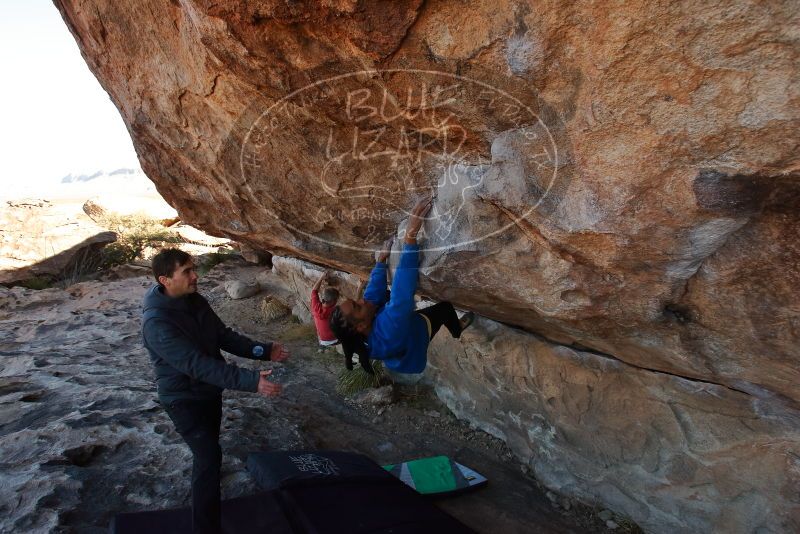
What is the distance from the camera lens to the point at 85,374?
4.16 metres

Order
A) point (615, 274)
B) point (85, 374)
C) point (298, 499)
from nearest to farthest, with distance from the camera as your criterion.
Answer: point (615, 274) → point (298, 499) → point (85, 374)

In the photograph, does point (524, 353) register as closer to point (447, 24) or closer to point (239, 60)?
point (447, 24)

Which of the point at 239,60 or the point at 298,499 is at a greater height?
the point at 239,60

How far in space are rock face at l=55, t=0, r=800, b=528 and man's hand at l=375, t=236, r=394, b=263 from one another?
0.09 meters

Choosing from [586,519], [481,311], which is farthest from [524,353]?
[586,519]

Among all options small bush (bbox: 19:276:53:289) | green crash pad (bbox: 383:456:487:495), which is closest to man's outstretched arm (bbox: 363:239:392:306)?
green crash pad (bbox: 383:456:487:495)

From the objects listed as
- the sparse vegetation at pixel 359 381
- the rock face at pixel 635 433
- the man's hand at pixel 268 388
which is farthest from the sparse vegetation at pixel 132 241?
the man's hand at pixel 268 388

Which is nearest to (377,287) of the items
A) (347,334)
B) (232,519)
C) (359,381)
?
(347,334)

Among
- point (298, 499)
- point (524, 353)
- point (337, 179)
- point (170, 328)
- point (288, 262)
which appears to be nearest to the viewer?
point (170, 328)

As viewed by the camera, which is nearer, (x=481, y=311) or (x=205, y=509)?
(x=205, y=509)

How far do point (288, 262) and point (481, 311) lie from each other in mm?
3446

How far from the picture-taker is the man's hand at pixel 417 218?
2861 mm

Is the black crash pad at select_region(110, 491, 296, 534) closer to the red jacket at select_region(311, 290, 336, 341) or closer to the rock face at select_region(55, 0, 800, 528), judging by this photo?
the red jacket at select_region(311, 290, 336, 341)

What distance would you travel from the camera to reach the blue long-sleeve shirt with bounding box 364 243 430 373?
2754 millimetres
